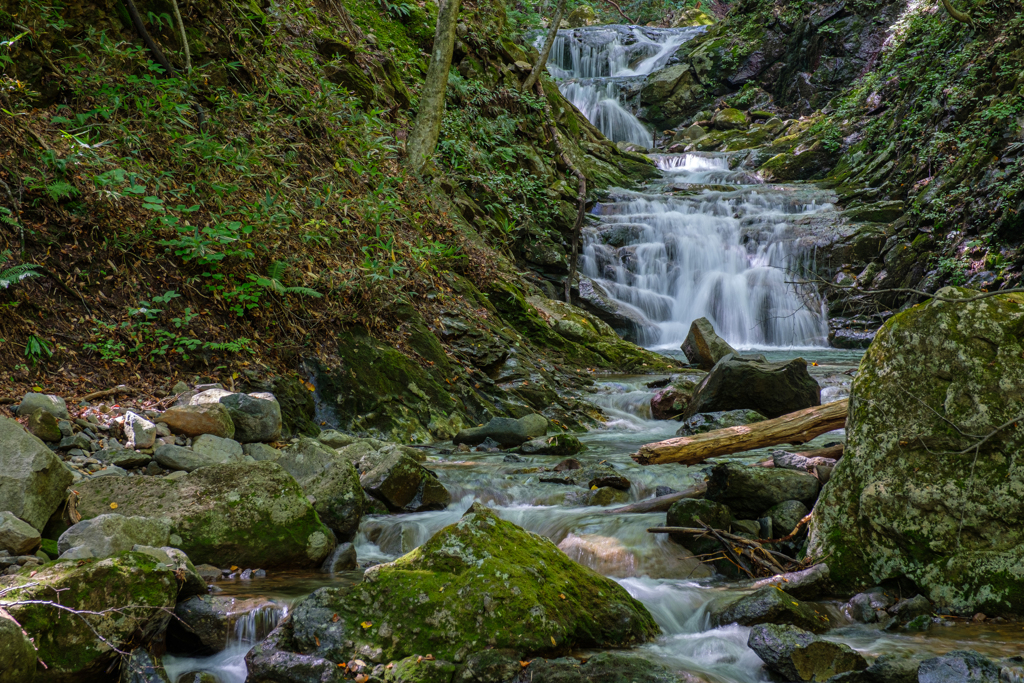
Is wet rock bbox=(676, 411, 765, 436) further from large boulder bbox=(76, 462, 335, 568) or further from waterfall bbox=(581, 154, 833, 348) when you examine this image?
waterfall bbox=(581, 154, 833, 348)

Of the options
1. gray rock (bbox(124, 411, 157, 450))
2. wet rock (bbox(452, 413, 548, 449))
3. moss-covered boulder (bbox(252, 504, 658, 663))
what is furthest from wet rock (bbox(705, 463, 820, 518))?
gray rock (bbox(124, 411, 157, 450))

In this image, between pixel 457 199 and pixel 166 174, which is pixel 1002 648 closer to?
pixel 166 174

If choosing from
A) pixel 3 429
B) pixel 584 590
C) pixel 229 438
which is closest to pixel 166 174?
pixel 229 438

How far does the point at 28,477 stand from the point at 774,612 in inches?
158

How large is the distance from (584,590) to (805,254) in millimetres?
14981

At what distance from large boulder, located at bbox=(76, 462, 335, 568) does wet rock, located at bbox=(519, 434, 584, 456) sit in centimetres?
302

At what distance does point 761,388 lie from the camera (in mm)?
7980

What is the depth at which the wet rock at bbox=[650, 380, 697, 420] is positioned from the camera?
9.02 meters

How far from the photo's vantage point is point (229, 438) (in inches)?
203

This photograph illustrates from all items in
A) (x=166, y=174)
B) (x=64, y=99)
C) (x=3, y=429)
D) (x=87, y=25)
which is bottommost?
(x=3, y=429)

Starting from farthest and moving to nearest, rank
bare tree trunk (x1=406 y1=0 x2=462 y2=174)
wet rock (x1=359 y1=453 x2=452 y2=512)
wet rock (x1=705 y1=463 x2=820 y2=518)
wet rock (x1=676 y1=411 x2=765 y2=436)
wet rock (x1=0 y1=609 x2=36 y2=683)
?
Answer: bare tree trunk (x1=406 y1=0 x2=462 y2=174), wet rock (x1=676 y1=411 x2=765 y2=436), wet rock (x1=359 y1=453 x2=452 y2=512), wet rock (x1=705 y1=463 x2=820 y2=518), wet rock (x1=0 y1=609 x2=36 y2=683)

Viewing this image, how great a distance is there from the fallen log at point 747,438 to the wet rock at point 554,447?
0.99m

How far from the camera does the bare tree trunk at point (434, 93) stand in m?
10.7

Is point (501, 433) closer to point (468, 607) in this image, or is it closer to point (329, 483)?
point (329, 483)
